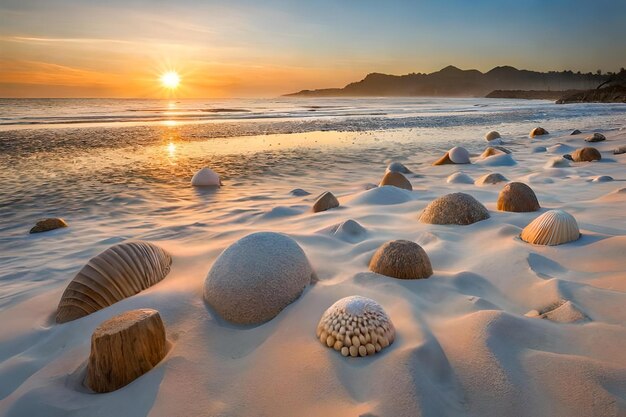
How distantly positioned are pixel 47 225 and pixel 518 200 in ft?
19.8

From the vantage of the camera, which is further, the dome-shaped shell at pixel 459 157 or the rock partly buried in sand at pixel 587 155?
the dome-shaped shell at pixel 459 157

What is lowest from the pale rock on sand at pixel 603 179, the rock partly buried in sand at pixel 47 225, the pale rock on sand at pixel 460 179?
the rock partly buried in sand at pixel 47 225

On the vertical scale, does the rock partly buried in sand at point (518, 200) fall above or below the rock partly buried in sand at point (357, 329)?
above

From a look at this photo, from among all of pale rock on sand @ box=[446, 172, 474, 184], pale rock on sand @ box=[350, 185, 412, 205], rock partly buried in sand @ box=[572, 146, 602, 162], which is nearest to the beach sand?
pale rock on sand @ box=[350, 185, 412, 205]

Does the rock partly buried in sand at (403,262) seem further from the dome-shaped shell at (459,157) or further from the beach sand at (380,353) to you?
the dome-shaped shell at (459,157)

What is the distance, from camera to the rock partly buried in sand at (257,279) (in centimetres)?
269

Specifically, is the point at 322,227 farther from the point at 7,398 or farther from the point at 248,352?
the point at 7,398

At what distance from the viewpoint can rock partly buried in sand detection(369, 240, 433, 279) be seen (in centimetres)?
311

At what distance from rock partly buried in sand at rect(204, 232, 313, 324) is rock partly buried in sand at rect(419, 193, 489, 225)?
2100 millimetres

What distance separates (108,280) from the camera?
300 cm

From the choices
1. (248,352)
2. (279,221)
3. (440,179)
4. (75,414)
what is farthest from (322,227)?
(440,179)

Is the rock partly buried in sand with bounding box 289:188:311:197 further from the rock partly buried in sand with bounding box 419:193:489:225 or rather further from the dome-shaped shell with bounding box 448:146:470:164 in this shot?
the dome-shaped shell with bounding box 448:146:470:164

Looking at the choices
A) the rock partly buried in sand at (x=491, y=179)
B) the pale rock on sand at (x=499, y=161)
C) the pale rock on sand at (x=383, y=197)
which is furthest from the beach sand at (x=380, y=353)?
the pale rock on sand at (x=499, y=161)

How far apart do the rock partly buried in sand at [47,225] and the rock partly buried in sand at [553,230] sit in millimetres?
5686
